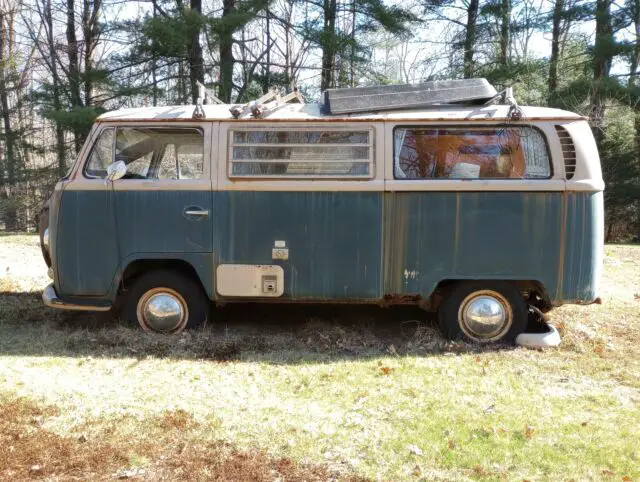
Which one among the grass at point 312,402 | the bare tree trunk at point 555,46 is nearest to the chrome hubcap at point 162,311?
the grass at point 312,402

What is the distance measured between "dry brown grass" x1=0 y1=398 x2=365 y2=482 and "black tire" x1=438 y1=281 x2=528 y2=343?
8.85 ft

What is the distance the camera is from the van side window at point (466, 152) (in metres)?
5.30

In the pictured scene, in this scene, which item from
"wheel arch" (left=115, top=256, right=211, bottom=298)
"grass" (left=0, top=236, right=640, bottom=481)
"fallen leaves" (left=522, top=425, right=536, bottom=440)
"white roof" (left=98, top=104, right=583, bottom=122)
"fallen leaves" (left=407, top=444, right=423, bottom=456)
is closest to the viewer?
"grass" (left=0, top=236, right=640, bottom=481)

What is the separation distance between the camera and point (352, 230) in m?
5.37

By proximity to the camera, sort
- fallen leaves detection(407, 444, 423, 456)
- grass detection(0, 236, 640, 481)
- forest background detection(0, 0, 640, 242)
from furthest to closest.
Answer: forest background detection(0, 0, 640, 242) < fallen leaves detection(407, 444, 423, 456) < grass detection(0, 236, 640, 481)

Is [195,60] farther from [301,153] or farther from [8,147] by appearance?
[301,153]

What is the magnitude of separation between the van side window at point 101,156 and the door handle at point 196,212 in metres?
0.91

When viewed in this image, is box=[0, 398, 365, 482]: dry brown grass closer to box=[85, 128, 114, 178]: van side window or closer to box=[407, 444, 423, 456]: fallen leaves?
box=[407, 444, 423, 456]: fallen leaves

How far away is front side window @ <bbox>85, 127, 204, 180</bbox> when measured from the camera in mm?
5465

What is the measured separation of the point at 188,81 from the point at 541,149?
13293mm

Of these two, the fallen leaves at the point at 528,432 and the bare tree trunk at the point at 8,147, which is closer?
the fallen leaves at the point at 528,432

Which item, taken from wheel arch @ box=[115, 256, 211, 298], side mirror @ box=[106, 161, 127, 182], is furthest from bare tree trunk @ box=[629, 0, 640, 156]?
side mirror @ box=[106, 161, 127, 182]

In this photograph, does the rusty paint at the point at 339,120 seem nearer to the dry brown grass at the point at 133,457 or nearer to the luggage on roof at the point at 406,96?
the luggage on roof at the point at 406,96

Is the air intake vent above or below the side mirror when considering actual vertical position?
above
